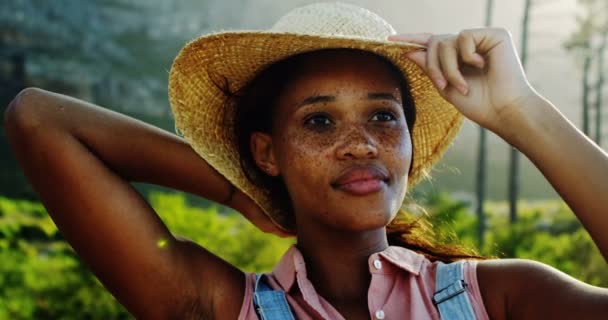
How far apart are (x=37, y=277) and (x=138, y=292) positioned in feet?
16.6

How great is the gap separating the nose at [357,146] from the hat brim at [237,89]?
0.86ft

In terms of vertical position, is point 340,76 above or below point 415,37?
below

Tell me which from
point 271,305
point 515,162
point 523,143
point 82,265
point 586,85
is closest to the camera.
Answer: point 523,143

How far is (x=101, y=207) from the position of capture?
2109 millimetres

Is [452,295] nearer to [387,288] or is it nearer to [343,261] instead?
[387,288]

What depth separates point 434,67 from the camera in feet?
6.61

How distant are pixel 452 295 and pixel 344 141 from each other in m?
0.54

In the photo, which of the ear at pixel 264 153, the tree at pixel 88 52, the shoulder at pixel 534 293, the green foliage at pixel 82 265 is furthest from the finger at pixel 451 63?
the tree at pixel 88 52

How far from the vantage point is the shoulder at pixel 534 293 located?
6.28 feet

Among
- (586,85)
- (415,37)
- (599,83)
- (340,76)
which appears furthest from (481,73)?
(599,83)

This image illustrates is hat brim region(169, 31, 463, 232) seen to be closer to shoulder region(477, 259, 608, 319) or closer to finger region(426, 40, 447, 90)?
finger region(426, 40, 447, 90)

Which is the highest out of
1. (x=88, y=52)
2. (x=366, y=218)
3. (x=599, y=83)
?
(x=366, y=218)

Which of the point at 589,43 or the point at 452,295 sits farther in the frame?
the point at 589,43

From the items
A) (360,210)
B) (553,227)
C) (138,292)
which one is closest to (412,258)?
(360,210)
